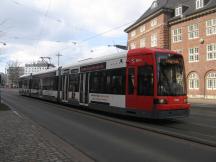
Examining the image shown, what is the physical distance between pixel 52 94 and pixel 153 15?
32.6 m

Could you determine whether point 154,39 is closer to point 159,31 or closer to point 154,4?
point 159,31

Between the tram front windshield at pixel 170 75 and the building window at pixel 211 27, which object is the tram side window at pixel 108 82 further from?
the building window at pixel 211 27

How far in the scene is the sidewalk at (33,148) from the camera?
25.0 ft

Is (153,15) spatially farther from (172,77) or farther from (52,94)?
(172,77)

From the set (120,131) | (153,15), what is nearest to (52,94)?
(120,131)

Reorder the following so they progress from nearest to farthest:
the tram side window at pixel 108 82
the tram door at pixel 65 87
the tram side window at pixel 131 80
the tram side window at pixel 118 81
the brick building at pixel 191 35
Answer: the tram side window at pixel 131 80 < the tram side window at pixel 118 81 < the tram side window at pixel 108 82 < the tram door at pixel 65 87 < the brick building at pixel 191 35

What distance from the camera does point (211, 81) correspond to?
46812 millimetres

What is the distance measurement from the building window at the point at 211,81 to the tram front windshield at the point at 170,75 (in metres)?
32.1

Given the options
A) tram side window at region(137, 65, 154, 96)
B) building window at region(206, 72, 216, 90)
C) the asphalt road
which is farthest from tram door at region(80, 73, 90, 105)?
building window at region(206, 72, 216, 90)

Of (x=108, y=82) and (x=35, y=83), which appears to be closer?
(x=108, y=82)

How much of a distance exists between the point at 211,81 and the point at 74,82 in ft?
91.4

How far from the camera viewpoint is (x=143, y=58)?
51.2 ft

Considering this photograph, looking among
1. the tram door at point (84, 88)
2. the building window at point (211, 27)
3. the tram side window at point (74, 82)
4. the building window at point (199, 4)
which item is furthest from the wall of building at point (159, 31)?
the tram door at point (84, 88)

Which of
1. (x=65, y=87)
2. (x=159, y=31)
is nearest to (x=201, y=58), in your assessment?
(x=159, y=31)
